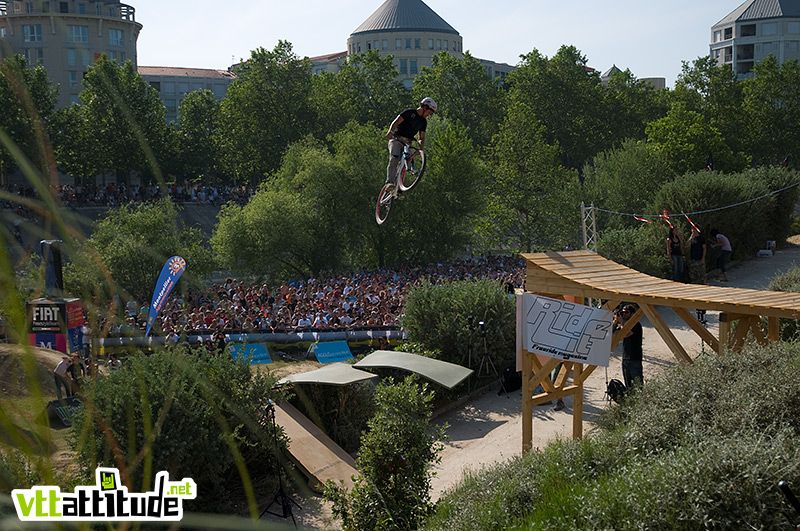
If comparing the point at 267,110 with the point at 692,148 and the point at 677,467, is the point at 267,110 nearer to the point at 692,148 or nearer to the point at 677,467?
the point at 692,148

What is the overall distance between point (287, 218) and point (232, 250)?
3361 mm

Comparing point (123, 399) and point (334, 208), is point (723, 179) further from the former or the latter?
point (123, 399)

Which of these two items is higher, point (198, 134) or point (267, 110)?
point (267, 110)

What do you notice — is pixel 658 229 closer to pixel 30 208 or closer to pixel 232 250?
pixel 232 250

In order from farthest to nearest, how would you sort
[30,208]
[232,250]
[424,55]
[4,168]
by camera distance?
[424,55] < [232,250] < [4,168] < [30,208]

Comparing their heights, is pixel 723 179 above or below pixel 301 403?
above

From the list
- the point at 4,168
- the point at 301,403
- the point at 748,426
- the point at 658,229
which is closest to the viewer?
the point at 4,168

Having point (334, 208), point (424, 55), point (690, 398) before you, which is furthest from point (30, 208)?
point (424, 55)

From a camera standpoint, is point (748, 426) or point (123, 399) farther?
point (123, 399)

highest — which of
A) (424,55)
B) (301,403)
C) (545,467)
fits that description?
(424,55)

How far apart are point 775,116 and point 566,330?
57.6 m

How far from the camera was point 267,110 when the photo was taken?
205 ft

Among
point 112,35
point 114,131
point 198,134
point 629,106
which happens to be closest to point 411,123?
point 112,35

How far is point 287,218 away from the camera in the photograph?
3753cm
